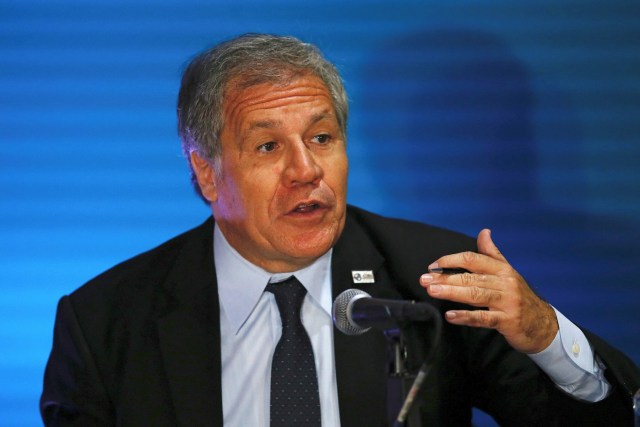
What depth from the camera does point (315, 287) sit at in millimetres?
3125

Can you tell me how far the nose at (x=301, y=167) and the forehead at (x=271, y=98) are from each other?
14 centimetres

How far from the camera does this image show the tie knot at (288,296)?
3084 millimetres

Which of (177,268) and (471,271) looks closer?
(471,271)

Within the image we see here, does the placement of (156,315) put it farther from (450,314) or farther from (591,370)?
(591,370)

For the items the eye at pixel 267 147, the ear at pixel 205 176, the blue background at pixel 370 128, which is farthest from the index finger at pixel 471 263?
the blue background at pixel 370 128

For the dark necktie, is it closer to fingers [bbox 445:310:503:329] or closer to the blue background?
fingers [bbox 445:310:503:329]

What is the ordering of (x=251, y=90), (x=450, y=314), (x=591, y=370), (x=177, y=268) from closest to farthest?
(x=450, y=314) < (x=591, y=370) < (x=251, y=90) < (x=177, y=268)

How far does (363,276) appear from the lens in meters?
3.19

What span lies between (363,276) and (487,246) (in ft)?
2.00

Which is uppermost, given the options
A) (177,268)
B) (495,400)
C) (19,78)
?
(19,78)

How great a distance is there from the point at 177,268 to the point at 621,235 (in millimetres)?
1786

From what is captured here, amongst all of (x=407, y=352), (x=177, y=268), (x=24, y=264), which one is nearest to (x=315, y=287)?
(x=177, y=268)

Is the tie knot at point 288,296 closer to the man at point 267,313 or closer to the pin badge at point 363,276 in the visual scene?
the man at point 267,313

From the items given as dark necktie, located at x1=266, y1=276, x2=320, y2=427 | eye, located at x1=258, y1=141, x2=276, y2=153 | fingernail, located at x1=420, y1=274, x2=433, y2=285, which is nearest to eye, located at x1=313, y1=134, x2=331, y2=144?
eye, located at x1=258, y1=141, x2=276, y2=153
